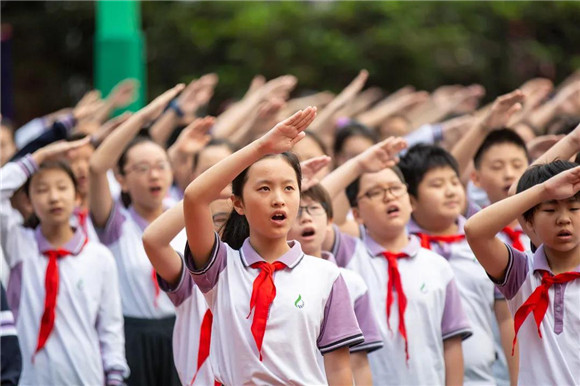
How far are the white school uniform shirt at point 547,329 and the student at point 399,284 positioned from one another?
33.4 inches

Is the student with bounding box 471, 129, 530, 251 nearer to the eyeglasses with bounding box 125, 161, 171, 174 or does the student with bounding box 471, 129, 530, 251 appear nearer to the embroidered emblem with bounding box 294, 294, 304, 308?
the eyeglasses with bounding box 125, 161, 171, 174

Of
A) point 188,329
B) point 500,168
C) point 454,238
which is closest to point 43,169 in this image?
point 188,329

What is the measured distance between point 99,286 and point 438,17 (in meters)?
10.9

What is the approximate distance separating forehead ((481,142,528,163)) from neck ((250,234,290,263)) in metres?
2.04

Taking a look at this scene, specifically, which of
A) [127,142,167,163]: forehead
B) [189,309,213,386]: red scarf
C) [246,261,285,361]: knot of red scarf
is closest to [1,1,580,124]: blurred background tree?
[127,142,167,163]: forehead

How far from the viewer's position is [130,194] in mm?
5801

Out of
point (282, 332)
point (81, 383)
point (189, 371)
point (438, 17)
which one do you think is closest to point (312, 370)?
point (282, 332)

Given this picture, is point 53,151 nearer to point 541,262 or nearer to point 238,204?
point 238,204

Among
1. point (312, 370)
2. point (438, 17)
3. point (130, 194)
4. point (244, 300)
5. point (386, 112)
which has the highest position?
point (438, 17)

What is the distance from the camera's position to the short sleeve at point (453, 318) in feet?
15.7

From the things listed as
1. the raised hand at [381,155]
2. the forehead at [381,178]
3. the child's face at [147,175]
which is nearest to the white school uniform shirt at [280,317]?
the raised hand at [381,155]

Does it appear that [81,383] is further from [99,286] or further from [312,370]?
[312,370]

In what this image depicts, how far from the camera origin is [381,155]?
4.69 m

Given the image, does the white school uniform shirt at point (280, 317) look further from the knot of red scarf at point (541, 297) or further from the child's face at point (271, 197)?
the knot of red scarf at point (541, 297)
